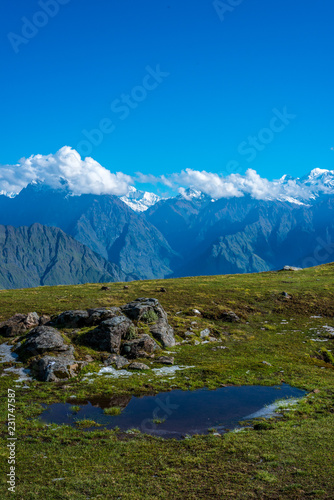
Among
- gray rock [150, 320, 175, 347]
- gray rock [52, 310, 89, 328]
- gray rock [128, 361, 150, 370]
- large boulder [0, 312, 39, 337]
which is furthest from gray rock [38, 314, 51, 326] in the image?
gray rock [128, 361, 150, 370]

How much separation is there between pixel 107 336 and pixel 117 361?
10.7 feet

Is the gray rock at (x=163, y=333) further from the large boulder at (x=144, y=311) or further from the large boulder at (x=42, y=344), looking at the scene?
the large boulder at (x=42, y=344)

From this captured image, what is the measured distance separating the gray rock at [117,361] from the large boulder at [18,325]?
12233 mm

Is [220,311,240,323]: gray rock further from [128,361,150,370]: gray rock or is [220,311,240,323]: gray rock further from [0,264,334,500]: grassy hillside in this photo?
[128,361,150,370]: gray rock

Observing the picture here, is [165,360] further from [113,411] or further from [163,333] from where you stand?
[113,411]

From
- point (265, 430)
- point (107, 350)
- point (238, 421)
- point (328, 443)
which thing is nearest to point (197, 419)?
point (238, 421)

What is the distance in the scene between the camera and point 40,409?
894 inches

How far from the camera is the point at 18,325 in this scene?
1518 inches

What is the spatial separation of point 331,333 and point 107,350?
31.0 meters

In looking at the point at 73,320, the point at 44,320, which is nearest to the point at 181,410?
the point at 73,320

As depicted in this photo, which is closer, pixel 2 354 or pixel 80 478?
pixel 80 478

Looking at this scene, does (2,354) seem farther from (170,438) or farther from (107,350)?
(170,438)

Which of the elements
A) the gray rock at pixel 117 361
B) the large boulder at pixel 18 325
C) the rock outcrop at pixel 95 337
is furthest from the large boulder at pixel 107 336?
the large boulder at pixel 18 325

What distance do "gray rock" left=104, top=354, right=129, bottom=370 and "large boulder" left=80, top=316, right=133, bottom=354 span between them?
1.23 metres
